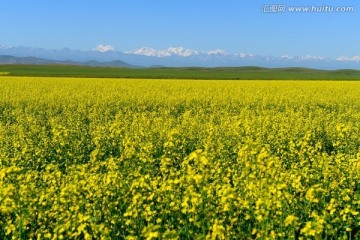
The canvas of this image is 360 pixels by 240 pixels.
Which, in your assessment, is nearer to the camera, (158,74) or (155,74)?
(155,74)

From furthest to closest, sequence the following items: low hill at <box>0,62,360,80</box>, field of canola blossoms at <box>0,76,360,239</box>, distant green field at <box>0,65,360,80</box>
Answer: low hill at <box>0,62,360,80</box> < distant green field at <box>0,65,360,80</box> < field of canola blossoms at <box>0,76,360,239</box>

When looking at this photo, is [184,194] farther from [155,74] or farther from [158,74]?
[158,74]

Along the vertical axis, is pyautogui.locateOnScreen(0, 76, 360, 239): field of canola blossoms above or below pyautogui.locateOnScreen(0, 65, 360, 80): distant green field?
below

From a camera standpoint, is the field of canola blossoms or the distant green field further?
the distant green field

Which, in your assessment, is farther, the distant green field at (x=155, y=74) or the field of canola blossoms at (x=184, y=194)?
the distant green field at (x=155, y=74)

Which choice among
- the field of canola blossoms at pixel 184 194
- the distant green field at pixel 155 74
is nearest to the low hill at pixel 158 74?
the distant green field at pixel 155 74

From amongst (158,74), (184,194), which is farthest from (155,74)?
(184,194)

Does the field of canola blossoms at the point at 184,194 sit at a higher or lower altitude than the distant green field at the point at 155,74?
lower

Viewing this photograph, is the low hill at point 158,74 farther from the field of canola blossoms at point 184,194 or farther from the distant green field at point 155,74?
the field of canola blossoms at point 184,194

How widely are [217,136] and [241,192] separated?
20.4 feet

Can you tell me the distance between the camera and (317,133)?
15578 mm

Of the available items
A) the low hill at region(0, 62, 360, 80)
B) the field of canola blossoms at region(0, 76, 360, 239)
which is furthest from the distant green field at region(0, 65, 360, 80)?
the field of canola blossoms at region(0, 76, 360, 239)

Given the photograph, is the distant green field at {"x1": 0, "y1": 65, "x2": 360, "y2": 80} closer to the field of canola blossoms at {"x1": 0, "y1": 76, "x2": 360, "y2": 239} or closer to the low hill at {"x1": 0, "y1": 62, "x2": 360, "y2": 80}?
the low hill at {"x1": 0, "y1": 62, "x2": 360, "y2": 80}

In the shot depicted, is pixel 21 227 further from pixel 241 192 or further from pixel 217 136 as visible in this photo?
pixel 217 136
